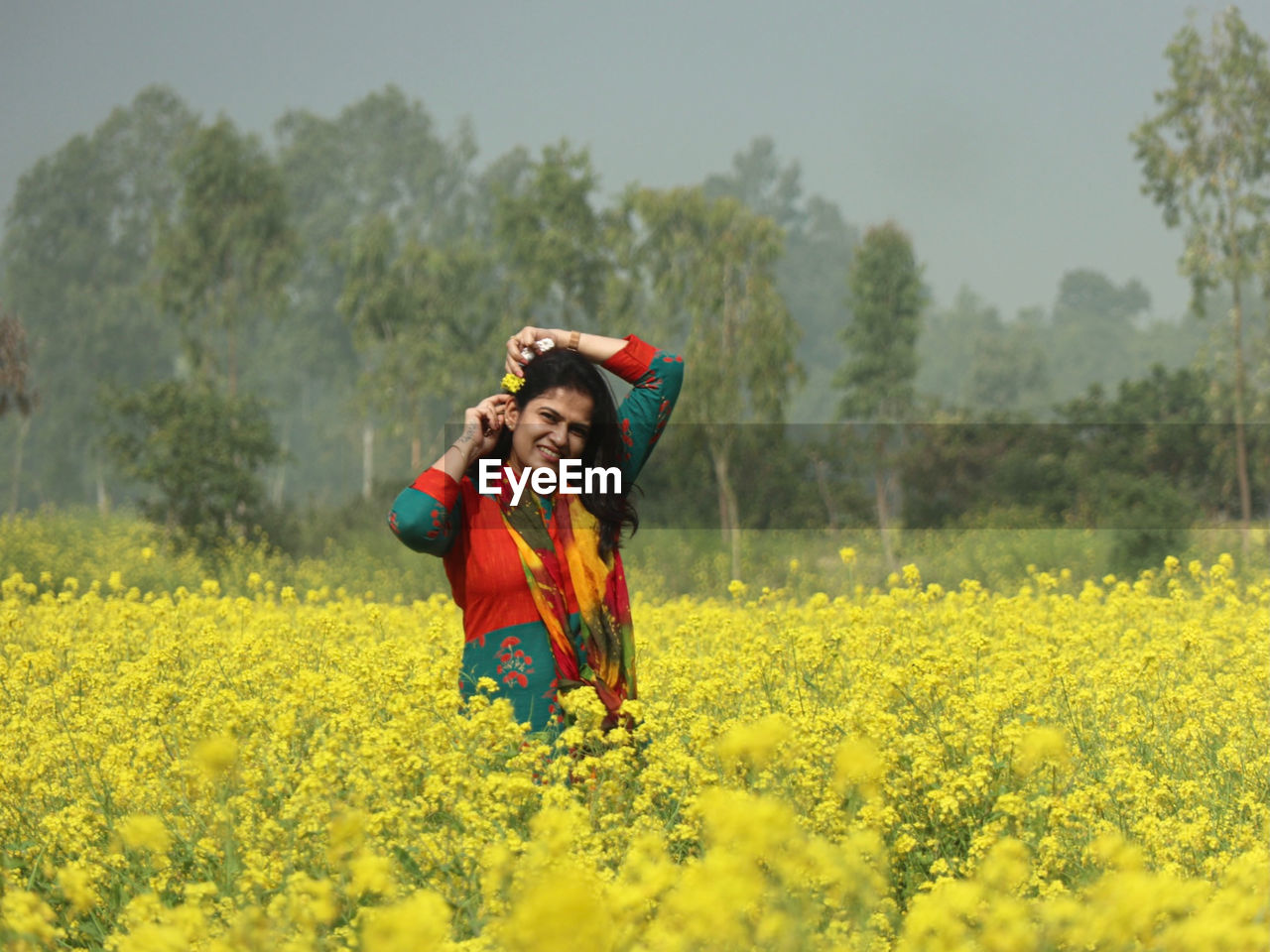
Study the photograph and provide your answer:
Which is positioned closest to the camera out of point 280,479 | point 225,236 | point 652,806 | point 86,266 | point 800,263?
point 652,806

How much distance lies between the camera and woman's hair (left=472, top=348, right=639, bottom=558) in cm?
345

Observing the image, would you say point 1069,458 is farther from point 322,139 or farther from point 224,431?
point 322,139

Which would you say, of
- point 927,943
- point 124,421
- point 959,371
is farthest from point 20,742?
point 959,371

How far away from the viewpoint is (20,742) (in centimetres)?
380

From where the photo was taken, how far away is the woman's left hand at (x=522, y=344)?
3514mm

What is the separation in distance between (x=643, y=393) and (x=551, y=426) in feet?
1.63

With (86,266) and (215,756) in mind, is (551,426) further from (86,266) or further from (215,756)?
(86,266)

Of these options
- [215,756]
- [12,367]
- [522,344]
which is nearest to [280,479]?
[12,367]

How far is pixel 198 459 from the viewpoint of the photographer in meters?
16.9

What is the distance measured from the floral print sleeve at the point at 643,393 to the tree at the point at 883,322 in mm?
16785

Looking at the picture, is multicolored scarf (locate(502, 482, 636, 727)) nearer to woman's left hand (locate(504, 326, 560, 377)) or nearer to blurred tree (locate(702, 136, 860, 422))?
woman's left hand (locate(504, 326, 560, 377))

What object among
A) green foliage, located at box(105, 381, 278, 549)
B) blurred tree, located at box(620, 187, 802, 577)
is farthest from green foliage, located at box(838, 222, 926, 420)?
green foliage, located at box(105, 381, 278, 549)

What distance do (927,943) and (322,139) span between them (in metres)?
A: 51.1

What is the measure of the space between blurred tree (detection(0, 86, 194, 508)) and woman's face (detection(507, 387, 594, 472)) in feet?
144
